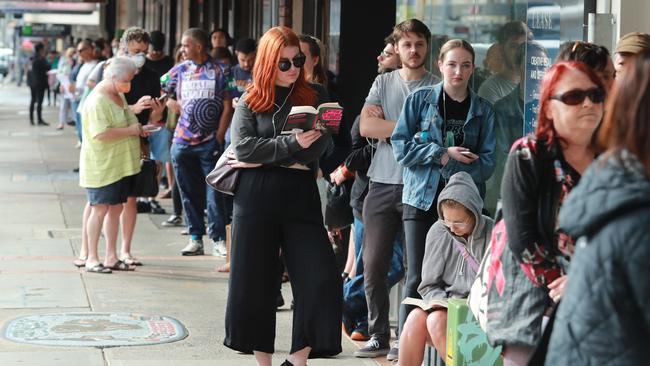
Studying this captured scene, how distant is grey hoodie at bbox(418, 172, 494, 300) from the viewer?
19.5 feet

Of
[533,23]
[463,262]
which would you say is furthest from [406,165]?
[533,23]

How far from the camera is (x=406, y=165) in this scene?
667 centimetres

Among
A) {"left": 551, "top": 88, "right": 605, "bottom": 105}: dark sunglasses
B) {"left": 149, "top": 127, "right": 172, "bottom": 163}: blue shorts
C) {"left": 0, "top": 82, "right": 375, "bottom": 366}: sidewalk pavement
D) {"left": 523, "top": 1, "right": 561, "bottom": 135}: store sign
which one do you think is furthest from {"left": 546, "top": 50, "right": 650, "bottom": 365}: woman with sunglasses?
{"left": 149, "top": 127, "right": 172, "bottom": 163}: blue shorts

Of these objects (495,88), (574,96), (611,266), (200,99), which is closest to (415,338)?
(574,96)

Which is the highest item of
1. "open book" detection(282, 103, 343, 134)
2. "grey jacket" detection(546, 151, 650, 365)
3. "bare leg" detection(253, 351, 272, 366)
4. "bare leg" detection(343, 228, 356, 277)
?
"open book" detection(282, 103, 343, 134)

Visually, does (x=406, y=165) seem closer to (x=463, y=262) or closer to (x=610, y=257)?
(x=463, y=262)

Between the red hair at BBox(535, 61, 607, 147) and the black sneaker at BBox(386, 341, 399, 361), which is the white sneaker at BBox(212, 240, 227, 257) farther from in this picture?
the red hair at BBox(535, 61, 607, 147)

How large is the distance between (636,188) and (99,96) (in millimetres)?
7233

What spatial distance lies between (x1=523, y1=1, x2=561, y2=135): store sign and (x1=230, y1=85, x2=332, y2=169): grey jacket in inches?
52.5

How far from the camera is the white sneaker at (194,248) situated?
11.3 metres

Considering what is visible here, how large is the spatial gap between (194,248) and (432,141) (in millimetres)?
5003

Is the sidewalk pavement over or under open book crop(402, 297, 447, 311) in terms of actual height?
under

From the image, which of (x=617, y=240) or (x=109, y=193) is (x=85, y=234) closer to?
(x=109, y=193)

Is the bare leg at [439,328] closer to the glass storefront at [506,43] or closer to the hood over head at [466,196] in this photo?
the hood over head at [466,196]
